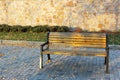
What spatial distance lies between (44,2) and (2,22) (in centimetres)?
247

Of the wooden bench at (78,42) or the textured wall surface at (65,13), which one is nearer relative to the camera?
the wooden bench at (78,42)

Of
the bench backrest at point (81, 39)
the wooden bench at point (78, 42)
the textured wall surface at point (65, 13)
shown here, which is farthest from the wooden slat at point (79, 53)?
the textured wall surface at point (65, 13)

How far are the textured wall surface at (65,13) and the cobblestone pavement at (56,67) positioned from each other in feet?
14.7

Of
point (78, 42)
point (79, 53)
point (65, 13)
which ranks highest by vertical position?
point (65, 13)

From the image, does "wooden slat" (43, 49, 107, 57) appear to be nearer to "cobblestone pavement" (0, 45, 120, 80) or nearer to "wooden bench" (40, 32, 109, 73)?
"wooden bench" (40, 32, 109, 73)

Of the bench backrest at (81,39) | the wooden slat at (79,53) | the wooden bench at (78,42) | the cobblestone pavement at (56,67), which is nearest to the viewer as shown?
the cobblestone pavement at (56,67)

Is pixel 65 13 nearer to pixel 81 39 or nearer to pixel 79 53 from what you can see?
pixel 81 39

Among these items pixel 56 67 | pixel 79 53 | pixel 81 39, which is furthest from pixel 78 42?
pixel 56 67

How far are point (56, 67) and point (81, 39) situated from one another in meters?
0.98

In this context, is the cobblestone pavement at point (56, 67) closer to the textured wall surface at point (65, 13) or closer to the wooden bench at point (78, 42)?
A: the wooden bench at point (78, 42)

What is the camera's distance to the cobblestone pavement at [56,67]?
7.48 m

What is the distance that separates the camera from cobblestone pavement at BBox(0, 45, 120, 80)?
24.5 feet

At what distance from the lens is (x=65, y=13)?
1506cm

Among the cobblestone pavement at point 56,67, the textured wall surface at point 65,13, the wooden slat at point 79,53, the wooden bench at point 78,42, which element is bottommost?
the cobblestone pavement at point 56,67
